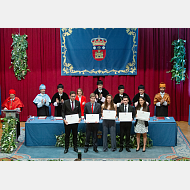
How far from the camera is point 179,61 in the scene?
1040 cm

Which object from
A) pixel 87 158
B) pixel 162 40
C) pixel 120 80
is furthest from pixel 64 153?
pixel 162 40

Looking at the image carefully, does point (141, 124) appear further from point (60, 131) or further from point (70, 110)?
point (60, 131)

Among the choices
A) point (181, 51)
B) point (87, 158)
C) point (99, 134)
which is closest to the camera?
point (87, 158)

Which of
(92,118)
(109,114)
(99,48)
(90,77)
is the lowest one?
(92,118)

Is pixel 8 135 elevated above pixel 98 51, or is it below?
below

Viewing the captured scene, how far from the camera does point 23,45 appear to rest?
10.6m

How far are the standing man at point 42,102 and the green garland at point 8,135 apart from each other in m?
1.38

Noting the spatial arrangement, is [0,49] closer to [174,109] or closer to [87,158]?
[87,158]

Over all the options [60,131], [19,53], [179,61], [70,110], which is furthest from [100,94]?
[19,53]

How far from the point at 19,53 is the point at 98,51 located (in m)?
3.20

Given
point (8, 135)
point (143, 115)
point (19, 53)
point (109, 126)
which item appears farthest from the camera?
point (19, 53)

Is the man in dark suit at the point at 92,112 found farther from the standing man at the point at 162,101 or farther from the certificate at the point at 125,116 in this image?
the standing man at the point at 162,101

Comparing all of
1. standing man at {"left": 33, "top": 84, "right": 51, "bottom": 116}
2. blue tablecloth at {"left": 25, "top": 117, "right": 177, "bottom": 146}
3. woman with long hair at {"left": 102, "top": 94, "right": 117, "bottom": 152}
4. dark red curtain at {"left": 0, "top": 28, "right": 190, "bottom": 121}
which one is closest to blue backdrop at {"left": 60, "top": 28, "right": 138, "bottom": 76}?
dark red curtain at {"left": 0, "top": 28, "right": 190, "bottom": 121}

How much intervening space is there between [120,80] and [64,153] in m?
4.78
